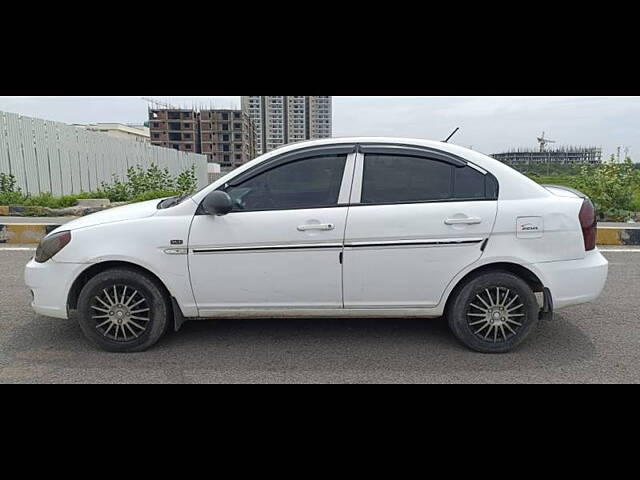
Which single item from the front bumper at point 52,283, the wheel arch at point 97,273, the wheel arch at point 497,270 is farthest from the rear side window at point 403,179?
the front bumper at point 52,283

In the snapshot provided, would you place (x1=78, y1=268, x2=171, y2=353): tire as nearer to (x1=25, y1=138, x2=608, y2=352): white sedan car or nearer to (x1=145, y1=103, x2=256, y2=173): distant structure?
(x1=25, y1=138, x2=608, y2=352): white sedan car

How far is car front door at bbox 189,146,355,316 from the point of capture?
10.5ft

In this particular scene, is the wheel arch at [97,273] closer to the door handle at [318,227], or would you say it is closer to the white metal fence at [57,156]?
the door handle at [318,227]

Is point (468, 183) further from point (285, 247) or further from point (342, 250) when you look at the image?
point (285, 247)

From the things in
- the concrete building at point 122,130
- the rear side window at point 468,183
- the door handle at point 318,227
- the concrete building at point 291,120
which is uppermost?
the concrete building at point 122,130

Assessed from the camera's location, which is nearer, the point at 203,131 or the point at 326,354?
the point at 326,354

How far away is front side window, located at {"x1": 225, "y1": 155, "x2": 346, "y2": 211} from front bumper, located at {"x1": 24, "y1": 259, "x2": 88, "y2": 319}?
1.34 m

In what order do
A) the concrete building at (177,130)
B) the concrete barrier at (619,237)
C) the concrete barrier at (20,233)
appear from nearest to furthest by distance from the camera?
the concrete barrier at (619,237) < the concrete barrier at (20,233) < the concrete building at (177,130)

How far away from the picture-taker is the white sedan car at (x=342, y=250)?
3.19 m

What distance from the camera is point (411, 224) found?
3176mm

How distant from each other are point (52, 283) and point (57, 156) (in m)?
15.9

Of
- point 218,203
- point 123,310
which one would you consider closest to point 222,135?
point 123,310

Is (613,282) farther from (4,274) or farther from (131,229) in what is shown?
(4,274)

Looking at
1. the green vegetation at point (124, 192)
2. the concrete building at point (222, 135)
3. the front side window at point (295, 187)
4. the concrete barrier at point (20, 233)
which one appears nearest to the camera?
the front side window at point (295, 187)
